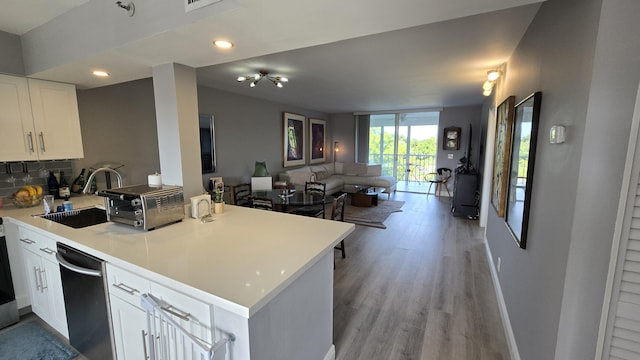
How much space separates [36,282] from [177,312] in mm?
1871

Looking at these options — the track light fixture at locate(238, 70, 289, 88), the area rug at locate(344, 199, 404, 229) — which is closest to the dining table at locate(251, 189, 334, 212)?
the area rug at locate(344, 199, 404, 229)

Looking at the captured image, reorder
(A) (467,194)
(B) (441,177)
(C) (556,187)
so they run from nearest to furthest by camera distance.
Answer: (C) (556,187), (A) (467,194), (B) (441,177)

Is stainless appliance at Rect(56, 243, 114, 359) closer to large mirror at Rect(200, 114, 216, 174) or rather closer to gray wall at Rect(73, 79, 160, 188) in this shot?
gray wall at Rect(73, 79, 160, 188)

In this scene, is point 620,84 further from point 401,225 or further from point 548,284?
point 401,225

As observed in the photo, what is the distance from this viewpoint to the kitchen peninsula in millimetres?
1081

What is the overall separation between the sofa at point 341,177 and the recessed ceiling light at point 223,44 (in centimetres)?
448

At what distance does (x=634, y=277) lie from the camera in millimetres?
959

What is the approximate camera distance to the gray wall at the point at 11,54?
2.23m

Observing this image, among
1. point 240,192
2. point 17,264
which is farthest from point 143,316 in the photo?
point 240,192

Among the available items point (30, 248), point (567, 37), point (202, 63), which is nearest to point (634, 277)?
point (567, 37)

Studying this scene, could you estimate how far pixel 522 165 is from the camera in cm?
187

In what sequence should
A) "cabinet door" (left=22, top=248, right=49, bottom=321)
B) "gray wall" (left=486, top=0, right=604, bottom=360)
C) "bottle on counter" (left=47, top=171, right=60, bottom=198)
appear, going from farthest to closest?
"bottle on counter" (left=47, top=171, right=60, bottom=198)
"cabinet door" (left=22, top=248, right=49, bottom=321)
"gray wall" (left=486, top=0, right=604, bottom=360)

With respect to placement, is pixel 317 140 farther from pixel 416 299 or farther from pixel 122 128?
pixel 416 299

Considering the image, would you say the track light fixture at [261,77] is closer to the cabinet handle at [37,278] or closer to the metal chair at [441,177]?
the cabinet handle at [37,278]
